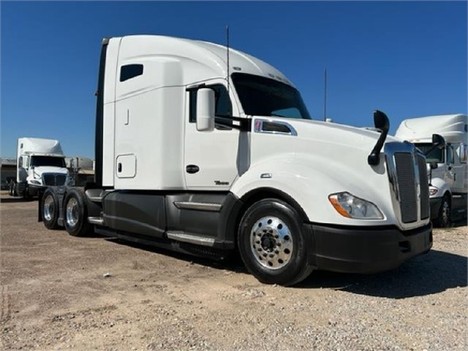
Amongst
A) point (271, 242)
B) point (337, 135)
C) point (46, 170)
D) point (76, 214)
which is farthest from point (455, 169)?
point (46, 170)

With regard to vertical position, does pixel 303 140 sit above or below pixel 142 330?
above

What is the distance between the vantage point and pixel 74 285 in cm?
541

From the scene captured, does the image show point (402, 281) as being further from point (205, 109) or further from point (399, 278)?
point (205, 109)

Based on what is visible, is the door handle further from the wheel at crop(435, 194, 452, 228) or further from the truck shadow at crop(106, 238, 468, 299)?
the wheel at crop(435, 194, 452, 228)

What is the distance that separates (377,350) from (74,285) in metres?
3.47

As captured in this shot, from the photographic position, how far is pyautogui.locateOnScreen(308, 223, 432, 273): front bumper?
492 centimetres

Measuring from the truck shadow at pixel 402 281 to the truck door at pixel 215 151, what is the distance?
1768 millimetres

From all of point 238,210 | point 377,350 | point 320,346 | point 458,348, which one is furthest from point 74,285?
point 458,348

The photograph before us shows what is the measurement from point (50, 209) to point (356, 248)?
819 centimetres

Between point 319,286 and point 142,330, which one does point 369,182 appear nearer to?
point 319,286

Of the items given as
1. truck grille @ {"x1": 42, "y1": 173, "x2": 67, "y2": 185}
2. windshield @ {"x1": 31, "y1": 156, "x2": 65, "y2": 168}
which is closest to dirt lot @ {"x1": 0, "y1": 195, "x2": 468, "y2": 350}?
truck grille @ {"x1": 42, "y1": 173, "x2": 67, "y2": 185}

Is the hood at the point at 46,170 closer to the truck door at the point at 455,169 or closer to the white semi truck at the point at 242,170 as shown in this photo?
the white semi truck at the point at 242,170

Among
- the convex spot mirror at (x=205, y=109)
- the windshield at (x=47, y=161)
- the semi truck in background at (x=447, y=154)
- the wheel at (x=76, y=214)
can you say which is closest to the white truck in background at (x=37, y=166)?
the windshield at (x=47, y=161)

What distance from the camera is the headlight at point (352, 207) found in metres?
4.99
